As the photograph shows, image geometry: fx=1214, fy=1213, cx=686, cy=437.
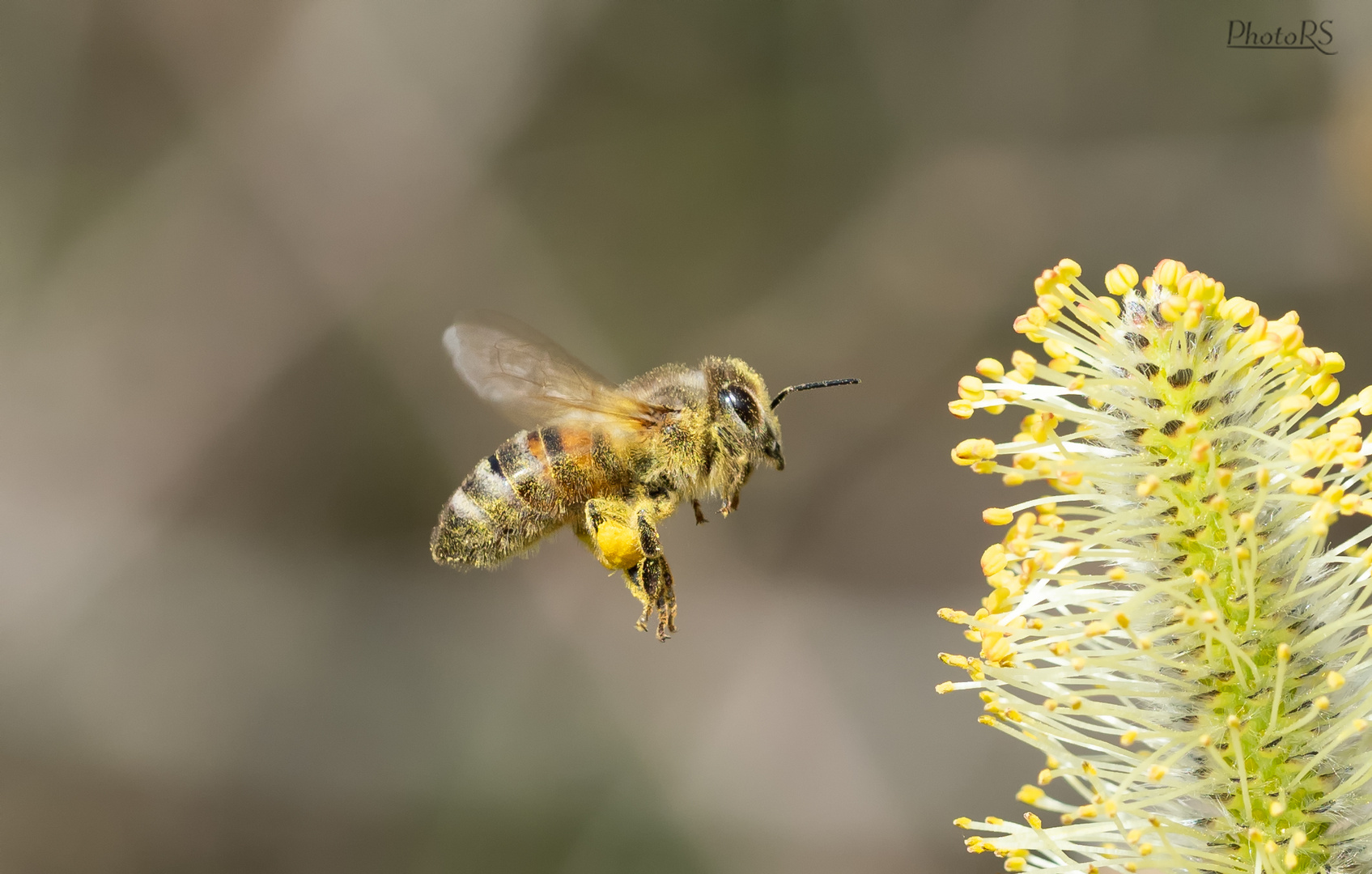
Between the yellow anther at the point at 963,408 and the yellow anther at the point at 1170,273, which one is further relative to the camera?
the yellow anther at the point at 963,408

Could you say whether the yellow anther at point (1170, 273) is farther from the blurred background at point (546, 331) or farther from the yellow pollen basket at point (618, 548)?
the blurred background at point (546, 331)

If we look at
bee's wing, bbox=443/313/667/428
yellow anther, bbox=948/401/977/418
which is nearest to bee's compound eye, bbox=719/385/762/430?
bee's wing, bbox=443/313/667/428

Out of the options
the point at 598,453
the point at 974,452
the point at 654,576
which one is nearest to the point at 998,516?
the point at 974,452

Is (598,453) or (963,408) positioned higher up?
(963,408)

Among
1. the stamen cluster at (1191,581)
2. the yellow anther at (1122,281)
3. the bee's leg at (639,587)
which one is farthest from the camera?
the bee's leg at (639,587)

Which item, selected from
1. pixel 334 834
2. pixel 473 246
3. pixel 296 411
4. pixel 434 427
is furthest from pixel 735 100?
pixel 334 834

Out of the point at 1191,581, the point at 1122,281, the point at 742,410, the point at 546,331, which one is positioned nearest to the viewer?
the point at 1191,581

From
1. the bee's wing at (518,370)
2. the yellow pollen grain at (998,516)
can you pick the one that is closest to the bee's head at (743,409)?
the bee's wing at (518,370)

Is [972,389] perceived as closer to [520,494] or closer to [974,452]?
[974,452]
